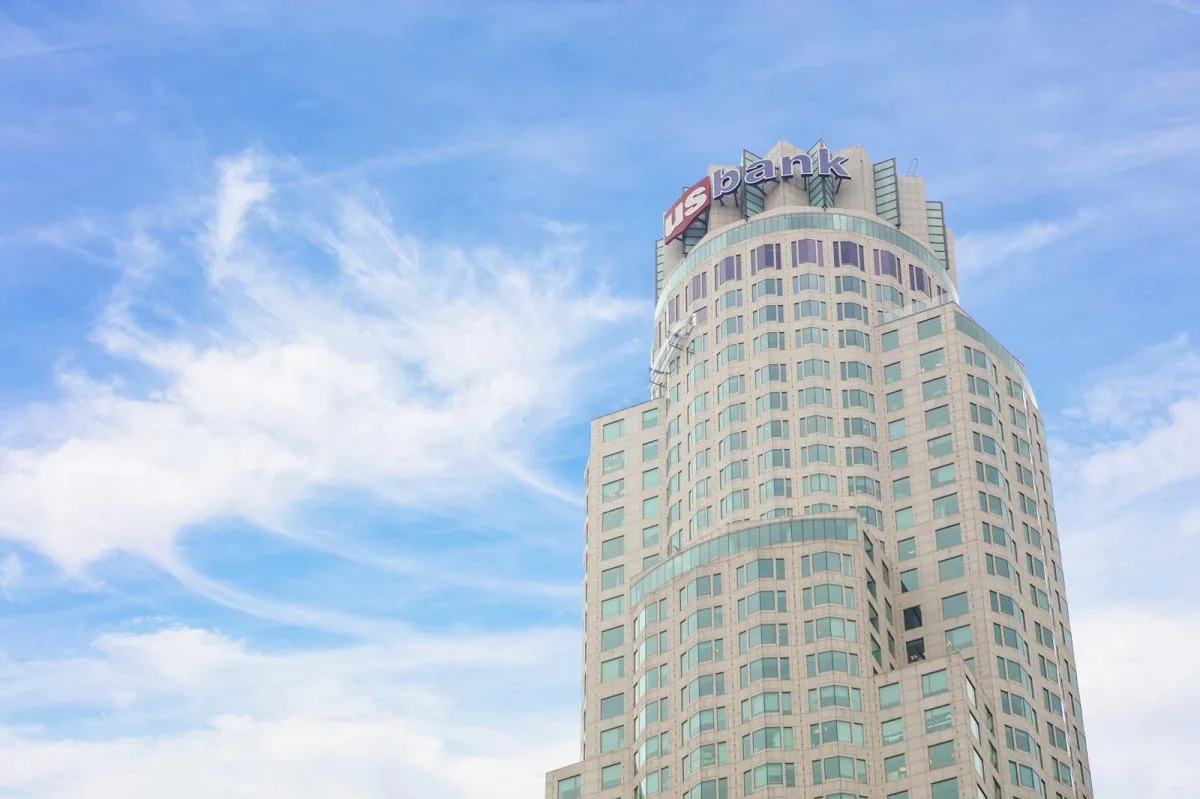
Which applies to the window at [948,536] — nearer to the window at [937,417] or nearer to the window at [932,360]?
the window at [937,417]

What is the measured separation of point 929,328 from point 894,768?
182 feet

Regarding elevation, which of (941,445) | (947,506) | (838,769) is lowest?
(838,769)

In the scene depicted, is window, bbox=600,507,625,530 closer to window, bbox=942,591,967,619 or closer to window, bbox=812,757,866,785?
window, bbox=942,591,967,619

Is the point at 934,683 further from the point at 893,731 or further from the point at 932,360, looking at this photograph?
the point at 932,360

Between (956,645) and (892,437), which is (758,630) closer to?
(956,645)

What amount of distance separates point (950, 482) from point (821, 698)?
3202cm

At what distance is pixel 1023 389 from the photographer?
7756 inches

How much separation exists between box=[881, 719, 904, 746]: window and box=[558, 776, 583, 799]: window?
1318 inches

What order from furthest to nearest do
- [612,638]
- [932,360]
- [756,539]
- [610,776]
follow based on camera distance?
[932,360]
[612,638]
[610,776]
[756,539]

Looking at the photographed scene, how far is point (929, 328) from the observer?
192 metres

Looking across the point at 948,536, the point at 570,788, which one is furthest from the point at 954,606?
the point at 570,788

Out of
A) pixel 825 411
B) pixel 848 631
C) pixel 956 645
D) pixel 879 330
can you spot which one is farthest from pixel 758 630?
pixel 879 330

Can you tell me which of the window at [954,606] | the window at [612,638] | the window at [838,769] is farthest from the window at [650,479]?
the window at [838,769]

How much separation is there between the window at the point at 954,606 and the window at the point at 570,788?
130 ft
